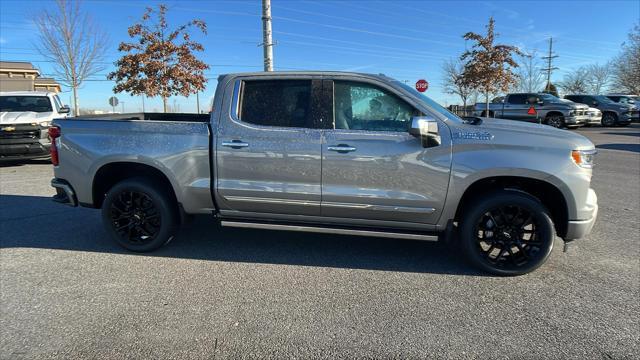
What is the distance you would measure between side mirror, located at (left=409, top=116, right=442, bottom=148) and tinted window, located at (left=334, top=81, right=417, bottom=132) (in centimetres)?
20

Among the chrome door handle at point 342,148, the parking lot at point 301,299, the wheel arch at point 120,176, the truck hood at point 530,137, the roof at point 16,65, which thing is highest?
the roof at point 16,65

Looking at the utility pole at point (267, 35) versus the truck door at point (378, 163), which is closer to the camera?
the truck door at point (378, 163)

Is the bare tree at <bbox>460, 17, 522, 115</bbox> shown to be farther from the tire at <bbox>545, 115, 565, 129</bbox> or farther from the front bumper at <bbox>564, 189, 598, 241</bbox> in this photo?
the front bumper at <bbox>564, 189, 598, 241</bbox>

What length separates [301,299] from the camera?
11.6 ft

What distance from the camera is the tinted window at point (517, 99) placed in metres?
22.3

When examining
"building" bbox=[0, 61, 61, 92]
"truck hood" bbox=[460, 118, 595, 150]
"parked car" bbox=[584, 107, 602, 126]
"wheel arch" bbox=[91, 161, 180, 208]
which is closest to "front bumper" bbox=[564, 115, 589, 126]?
"parked car" bbox=[584, 107, 602, 126]

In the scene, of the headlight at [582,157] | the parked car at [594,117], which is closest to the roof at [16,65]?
the parked car at [594,117]

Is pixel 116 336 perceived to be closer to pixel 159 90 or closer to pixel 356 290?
pixel 356 290

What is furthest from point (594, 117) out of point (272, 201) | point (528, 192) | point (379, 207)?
point (272, 201)

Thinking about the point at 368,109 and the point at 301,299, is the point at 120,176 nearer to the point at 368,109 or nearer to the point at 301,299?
the point at 301,299

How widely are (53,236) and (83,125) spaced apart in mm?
1575

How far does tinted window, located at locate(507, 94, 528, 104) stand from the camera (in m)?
22.3

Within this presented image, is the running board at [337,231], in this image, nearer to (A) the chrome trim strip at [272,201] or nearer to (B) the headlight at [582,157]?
(A) the chrome trim strip at [272,201]

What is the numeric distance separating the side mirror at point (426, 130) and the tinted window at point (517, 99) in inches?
828
